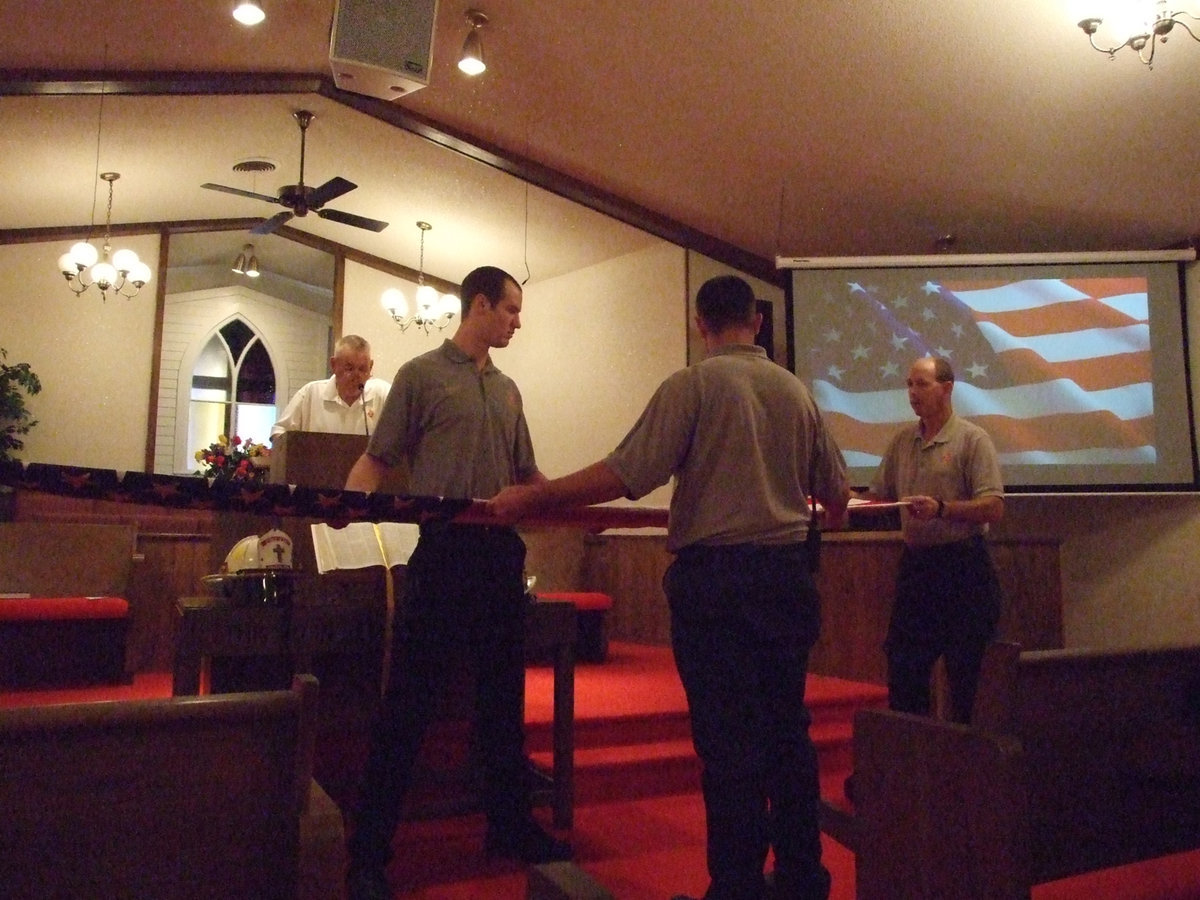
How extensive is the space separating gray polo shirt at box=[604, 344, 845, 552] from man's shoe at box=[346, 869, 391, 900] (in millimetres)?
1009

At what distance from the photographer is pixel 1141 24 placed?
3.73 m

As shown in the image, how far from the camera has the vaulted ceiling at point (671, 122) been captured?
446 cm

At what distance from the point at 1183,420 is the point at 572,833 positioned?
414cm

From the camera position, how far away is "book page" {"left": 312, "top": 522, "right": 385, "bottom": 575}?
276cm

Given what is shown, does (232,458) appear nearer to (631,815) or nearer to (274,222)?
(274,222)

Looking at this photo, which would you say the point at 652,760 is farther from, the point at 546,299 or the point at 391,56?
the point at 546,299

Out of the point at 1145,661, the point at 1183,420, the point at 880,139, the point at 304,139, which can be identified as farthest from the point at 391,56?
the point at 1183,420

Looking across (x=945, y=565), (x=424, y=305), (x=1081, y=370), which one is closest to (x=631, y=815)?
(x=945, y=565)

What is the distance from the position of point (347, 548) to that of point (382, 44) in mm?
2458

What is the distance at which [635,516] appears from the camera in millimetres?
2342

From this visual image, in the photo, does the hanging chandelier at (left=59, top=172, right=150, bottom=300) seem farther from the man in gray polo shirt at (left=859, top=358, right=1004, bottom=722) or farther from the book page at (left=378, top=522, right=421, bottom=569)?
the man in gray polo shirt at (left=859, top=358, right=1004, bottom=722)

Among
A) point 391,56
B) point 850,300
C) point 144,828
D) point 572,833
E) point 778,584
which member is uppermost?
point 391,56

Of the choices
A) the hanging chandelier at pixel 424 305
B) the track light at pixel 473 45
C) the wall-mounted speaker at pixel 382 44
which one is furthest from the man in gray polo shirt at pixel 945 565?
the hanging chandelier at pixel 424 305

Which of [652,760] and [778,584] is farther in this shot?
[652,760]
